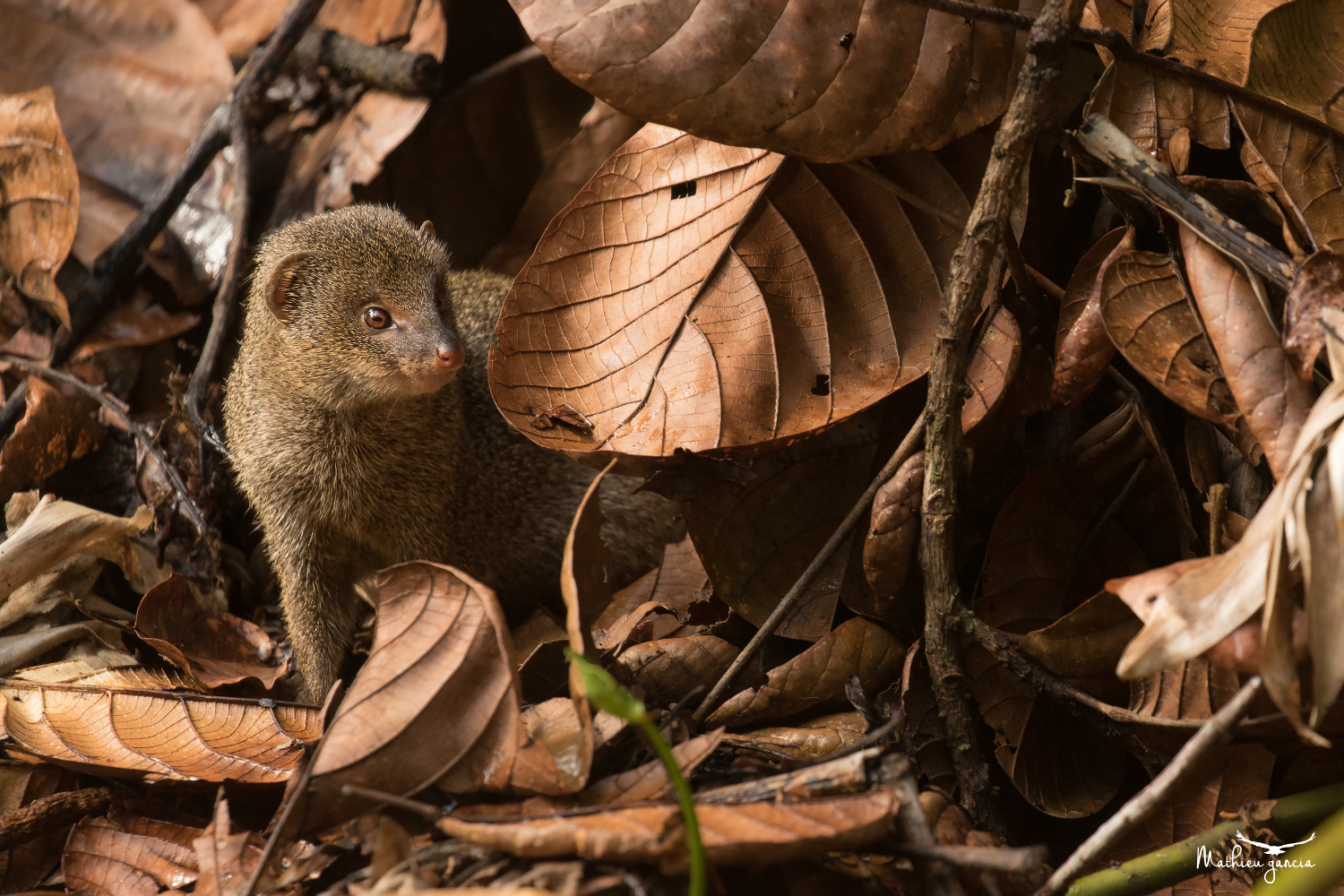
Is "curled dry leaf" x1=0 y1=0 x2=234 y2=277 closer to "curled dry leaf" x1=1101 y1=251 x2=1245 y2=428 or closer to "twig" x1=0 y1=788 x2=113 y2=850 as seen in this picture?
"twig" x1=0 y1=788 x2=113 y2=850

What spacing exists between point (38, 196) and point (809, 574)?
2.57 metres

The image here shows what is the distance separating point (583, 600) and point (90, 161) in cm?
286

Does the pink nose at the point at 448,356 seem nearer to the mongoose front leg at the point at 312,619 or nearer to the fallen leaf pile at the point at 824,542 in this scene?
the fallen leaf pile at the point at 824,542

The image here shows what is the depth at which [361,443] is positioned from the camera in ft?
9.61

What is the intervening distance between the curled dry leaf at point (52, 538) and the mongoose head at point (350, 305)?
1.94ft

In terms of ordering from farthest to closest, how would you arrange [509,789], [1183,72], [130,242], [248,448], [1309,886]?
1. [130,242]
2. [248,448]
3. [1183,72]
4. [509,789]
5. [1309,886]

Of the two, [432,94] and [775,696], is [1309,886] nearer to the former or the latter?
[775,696]

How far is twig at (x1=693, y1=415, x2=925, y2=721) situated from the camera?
191 centimetres

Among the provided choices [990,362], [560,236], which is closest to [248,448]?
[560,236]

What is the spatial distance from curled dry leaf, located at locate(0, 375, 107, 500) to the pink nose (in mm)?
1207

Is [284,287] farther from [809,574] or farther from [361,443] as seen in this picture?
[809,574]

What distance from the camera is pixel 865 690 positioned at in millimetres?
2039

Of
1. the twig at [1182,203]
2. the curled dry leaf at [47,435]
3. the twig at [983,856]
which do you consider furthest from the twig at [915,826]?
the curled dry leaf at [47,435]

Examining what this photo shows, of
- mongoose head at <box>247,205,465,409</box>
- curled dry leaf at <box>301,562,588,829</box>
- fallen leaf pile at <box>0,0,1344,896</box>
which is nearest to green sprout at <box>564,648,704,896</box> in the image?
fallen leaf pile at <box>0,0,1344,896</box>
